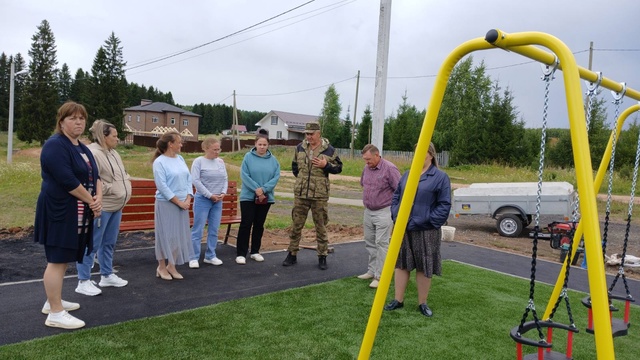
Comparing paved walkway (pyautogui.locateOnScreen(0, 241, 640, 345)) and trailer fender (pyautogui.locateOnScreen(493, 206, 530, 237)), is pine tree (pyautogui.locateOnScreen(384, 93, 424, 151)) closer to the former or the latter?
trailer fender (pyautogui.locateOnScreen(493, 206, 530, 237))

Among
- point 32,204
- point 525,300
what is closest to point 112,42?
point 32,204

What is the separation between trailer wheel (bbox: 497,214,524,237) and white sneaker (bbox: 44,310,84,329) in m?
9.82

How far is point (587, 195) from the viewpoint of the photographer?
219 cm

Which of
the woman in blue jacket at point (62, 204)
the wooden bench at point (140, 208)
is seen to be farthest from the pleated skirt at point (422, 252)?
the wooden bench at point (140, 208)

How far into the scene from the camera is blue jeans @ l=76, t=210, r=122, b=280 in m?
4.90

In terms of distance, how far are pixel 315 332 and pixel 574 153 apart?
2749 millimetres

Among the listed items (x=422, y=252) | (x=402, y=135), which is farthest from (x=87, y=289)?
(x=402, y=135)

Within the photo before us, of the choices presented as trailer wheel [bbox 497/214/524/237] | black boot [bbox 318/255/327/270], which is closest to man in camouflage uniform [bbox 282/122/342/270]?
black boot [bbox 318/255/327/270]

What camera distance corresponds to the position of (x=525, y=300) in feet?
18.5

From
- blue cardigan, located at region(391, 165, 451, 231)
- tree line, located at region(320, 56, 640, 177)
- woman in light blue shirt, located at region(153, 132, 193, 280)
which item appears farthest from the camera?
tree line, located at region(320, 56, 640, 177)

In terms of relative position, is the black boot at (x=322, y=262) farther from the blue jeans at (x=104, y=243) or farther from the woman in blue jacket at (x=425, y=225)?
the blue jeans at (x=104, y=243)

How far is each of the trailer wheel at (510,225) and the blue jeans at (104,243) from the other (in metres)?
9.13

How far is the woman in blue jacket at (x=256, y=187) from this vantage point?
639cm

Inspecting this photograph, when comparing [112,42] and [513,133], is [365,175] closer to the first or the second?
[513,133]
